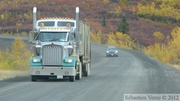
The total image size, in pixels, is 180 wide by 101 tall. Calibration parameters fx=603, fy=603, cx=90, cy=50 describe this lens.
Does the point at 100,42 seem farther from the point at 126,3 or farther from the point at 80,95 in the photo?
the point at 80,95

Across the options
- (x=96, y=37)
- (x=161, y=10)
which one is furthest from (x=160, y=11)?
(x=96, y=37)

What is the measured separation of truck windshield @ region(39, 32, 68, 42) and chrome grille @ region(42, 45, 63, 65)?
60 centimetres

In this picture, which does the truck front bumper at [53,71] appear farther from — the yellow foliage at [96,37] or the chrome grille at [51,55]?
the yellow foliage at [96,37]

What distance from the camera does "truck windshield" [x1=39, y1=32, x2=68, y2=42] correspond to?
31031 mm

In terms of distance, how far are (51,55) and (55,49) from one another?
0.36m

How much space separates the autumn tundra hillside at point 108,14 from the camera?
12750 centimetres

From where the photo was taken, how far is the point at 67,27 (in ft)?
103

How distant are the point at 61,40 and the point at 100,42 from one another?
77.5 m

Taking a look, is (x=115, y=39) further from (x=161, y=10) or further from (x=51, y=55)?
(x=51, y=55)


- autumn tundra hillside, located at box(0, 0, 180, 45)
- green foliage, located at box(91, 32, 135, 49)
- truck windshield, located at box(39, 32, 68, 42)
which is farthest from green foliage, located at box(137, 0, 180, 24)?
truck windshield, located at box(39, 32, 68, 42)

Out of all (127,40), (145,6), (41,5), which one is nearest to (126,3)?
(145,6)

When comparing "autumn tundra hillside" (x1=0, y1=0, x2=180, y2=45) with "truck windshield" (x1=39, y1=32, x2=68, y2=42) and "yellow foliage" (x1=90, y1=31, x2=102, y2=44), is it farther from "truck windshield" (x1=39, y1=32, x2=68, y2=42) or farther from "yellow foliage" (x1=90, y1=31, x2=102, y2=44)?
"truck windshield" (x1=39, y1=32, x2=68, y2=42)

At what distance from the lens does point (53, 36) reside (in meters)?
31.1

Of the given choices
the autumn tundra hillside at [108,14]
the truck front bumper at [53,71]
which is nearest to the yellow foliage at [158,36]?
the autumn tundra hillside at [108,14]
